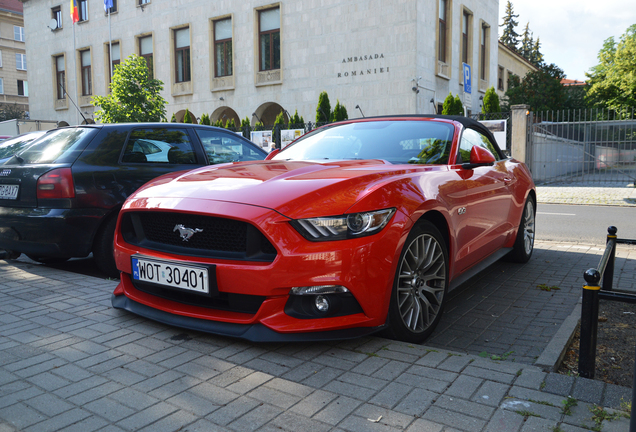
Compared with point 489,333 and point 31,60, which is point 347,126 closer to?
point 489,333

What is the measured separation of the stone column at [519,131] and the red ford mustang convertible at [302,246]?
17367 millimetres

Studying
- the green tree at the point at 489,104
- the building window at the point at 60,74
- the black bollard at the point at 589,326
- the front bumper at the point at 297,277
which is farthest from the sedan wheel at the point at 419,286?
the building window at the point at 60,74

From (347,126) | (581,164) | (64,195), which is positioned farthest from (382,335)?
(581,164)

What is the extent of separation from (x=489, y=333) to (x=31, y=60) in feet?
142

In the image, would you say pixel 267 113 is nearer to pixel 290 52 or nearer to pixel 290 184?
pixel 290 52

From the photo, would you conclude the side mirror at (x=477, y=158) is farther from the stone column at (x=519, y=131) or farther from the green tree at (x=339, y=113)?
the green tree at (x=339, y=113)

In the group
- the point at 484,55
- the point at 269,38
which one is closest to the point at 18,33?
the point at 269,38

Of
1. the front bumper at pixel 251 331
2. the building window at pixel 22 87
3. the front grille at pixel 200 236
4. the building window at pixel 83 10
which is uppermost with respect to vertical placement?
the building window at pixel 83 10

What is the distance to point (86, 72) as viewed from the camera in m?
35.0

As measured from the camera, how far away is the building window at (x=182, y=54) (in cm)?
2947

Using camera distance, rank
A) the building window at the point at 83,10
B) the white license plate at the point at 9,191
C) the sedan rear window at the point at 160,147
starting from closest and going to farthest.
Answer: the white license plate at the point at 9,191
the sedan rear window at the point at 160,147
the building window at the point at 83,10

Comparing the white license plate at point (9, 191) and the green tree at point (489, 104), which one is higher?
the green tree at point (489, 104)

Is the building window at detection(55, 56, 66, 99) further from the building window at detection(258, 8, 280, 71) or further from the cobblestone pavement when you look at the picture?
the cobblestone pavement

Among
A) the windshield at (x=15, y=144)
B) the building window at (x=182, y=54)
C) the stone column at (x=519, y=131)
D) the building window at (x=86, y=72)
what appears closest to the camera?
the windshield at (x=15, y=144)
